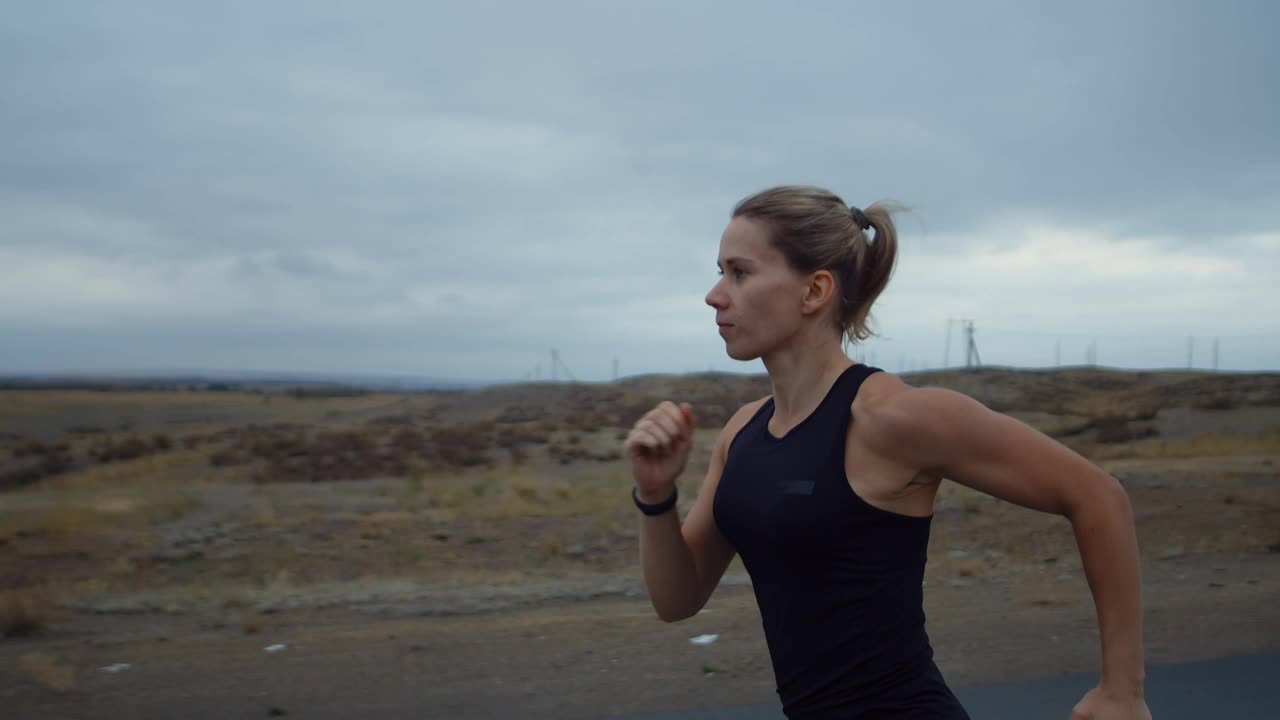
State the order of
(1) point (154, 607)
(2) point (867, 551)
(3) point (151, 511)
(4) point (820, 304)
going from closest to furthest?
(2) point (867, 551), (4) point (820, 304), (1) point (154, 607), (3) point (151, 511)

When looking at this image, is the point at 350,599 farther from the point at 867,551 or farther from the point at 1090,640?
the point at 867,551

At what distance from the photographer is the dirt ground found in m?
6.26

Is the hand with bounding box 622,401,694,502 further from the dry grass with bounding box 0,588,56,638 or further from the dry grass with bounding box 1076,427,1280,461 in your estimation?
the dry grass with bounding box 1076,427,1280,461

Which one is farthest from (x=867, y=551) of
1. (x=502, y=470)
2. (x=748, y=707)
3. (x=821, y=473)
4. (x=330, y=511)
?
(x=502, y=470)

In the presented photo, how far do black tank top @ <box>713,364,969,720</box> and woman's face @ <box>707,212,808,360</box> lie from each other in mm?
183

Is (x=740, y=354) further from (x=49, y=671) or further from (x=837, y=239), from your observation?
(x=49, y=671)

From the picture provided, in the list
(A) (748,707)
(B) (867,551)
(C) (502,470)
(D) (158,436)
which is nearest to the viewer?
(B) (867,551)

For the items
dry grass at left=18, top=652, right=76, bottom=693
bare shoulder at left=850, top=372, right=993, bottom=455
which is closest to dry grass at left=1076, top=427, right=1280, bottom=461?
dry grass at left=18, top=652, right=76, bottom=693

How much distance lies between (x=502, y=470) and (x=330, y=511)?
1031cm

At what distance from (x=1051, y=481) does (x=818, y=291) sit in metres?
0.57

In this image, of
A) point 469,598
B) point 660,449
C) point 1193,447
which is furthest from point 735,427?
point 1193,447

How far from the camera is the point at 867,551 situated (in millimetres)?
2072

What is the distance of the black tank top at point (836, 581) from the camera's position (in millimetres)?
2066

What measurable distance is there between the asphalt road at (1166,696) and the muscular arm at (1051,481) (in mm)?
3489
